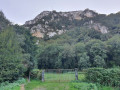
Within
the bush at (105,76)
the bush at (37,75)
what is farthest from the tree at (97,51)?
the bush at (37,75)

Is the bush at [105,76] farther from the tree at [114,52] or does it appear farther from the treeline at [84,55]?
the tree at [114,52]

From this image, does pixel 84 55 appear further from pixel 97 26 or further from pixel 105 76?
pixel 97 26

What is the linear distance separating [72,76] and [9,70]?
6608 mm

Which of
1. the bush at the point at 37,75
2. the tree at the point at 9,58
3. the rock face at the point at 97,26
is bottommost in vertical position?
the bush at the point at 37,75

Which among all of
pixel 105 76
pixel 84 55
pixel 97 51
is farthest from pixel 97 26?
pixel 105 76

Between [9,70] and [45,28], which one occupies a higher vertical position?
[45,28]

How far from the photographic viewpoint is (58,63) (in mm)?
25422

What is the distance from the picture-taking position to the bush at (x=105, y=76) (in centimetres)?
795

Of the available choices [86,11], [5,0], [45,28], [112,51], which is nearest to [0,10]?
[5,0]

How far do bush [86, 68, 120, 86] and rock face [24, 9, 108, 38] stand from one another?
4535 centimetres

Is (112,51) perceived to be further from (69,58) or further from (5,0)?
(5,0)

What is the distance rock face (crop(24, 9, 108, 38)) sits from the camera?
189 feet

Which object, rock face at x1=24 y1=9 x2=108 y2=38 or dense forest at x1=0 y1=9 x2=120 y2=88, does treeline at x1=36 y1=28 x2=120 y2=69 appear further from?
rock face at x1=24 y1=9 x2=108 y2=38

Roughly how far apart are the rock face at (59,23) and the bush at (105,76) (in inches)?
1785
